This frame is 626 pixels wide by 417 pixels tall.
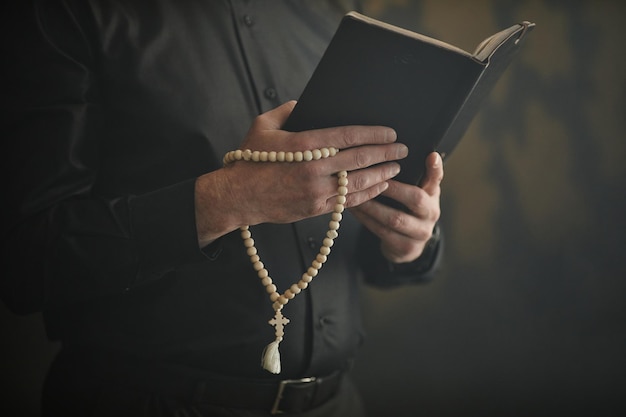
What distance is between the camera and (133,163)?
1.03 m

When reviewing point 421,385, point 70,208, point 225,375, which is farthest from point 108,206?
point 421,385

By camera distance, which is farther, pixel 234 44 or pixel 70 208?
pixel 234 44

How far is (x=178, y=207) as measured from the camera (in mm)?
914

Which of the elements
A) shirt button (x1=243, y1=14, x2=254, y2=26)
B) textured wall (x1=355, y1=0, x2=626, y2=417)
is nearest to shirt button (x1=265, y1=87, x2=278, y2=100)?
shirt button (x1=243, y1=14, x2=254, y2=26)

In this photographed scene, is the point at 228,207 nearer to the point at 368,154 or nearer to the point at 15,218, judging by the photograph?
the point at 368,154

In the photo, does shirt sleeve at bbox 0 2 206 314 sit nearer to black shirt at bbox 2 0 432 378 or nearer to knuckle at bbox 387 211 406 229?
black shirt at bbox 2 0 432 378

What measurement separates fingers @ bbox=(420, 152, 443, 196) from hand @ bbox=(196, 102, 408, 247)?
8 cm

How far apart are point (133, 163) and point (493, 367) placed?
4.34 ft

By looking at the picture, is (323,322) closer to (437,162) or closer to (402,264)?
(402,264)

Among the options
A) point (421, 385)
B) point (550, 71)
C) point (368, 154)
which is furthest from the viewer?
point (421, 385)

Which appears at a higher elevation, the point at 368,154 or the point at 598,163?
the point at 598,163

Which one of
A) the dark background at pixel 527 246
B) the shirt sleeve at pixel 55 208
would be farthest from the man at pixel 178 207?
the dark background at pixel 527 246

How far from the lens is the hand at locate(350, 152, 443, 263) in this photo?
3.16 ft

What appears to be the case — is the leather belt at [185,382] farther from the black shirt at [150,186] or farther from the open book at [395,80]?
the open book at [395,80]
